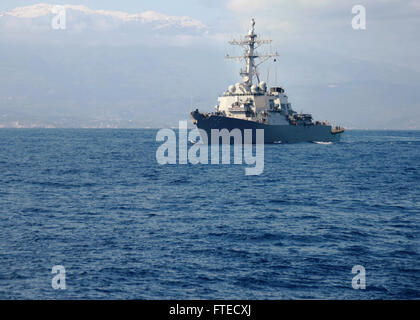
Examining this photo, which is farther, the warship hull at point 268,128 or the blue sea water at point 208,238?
the warship hull at point 268,128

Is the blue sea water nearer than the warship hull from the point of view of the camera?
Yes

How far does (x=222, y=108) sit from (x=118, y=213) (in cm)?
6739

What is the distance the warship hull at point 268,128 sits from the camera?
276 ft

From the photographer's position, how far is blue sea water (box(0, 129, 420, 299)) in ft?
53.8

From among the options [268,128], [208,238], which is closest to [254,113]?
[268,128]

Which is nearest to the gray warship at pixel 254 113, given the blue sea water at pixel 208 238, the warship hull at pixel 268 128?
the warship hull at pixel 268 128

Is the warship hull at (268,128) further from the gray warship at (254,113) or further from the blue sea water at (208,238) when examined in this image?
the blue sea water at (208,238)

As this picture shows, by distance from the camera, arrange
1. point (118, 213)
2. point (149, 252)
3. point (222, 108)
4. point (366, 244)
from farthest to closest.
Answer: point (222, 108) < point (118, 213) < point (366, 244) < point (149, 252)

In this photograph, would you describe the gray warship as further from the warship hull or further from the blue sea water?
the blue sea water

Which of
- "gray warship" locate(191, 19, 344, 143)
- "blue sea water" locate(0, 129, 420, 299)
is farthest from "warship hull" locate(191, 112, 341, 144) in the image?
"blue sea water" locate(0, 129, 420, 299)

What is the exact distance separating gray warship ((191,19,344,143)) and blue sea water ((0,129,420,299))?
42.2 m
